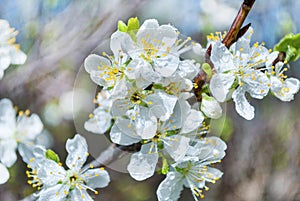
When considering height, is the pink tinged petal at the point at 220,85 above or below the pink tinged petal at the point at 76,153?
above

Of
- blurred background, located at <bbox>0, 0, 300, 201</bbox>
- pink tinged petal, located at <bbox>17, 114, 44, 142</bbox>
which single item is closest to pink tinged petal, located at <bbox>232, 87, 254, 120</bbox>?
pink tinged petal, located at <bbox>17, 114, 44, 142</bbox>

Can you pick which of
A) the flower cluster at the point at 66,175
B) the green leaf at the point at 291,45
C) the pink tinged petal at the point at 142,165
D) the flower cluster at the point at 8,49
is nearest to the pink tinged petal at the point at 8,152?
the flower cluster at the point at 8,49

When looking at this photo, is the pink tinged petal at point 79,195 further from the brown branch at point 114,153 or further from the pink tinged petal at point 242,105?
the pink tinged petal at point 242,105

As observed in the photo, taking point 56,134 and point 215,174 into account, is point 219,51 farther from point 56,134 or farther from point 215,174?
point 56,134

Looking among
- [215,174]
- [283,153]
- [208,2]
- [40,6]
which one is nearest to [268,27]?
[208,2]

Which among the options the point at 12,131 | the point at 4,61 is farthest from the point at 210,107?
the point at 12,131

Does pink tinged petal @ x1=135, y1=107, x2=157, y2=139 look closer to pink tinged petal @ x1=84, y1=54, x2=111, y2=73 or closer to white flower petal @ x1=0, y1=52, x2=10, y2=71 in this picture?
pink tinged petal @ x1=84, y1=54, x2=111, y2=73
